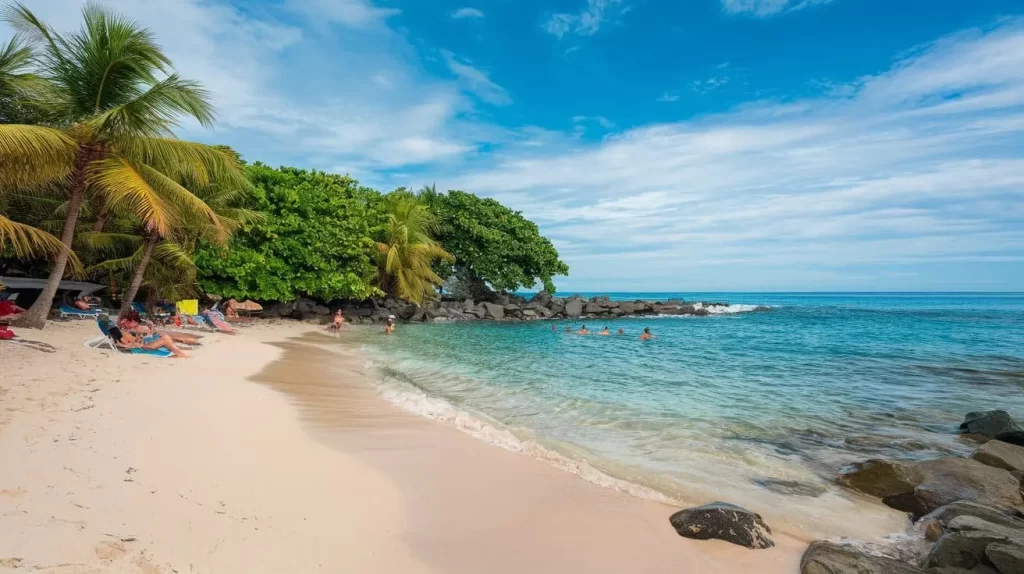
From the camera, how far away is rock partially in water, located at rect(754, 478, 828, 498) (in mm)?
5527

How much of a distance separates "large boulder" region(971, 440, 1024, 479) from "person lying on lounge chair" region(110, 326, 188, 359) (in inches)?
534

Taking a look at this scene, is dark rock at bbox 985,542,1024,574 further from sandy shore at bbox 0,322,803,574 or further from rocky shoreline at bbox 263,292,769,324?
rocky shoreline at bbox 263,292,769,324

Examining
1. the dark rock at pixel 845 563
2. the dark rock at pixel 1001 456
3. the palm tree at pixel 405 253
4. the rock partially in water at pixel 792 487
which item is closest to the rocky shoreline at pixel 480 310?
the palm tree at pixel 405 253

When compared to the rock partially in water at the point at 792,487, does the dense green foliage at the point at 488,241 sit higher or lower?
higher

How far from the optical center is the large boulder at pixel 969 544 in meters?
3.64

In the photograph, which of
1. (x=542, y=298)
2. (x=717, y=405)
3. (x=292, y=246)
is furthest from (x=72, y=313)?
(x=542, y=298)

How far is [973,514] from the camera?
458 centimetres

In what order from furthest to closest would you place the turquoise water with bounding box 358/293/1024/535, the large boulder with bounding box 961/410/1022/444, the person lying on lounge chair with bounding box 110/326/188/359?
the person lying on lounge chair with bounding box 110/326/188/359 < the large boulder with bounding box 961/410/1022/444 < the turquoise water with bounding box 358/293/1024/535

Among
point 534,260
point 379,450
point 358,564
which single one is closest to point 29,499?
point 358,564

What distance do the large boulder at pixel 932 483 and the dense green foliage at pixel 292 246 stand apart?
22.9 m

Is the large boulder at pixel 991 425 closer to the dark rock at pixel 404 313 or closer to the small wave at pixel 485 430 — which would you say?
the small wave at pixel 485 430

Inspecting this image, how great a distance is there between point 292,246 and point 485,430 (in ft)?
65.2

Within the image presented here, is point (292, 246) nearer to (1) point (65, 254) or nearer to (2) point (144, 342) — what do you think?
(1) point (65, 254)

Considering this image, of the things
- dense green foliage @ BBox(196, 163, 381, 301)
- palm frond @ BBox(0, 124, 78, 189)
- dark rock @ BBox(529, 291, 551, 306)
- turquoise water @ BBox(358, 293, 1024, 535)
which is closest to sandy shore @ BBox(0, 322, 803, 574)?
turquoise water @ BBox(358, 293, 1024, 535)
